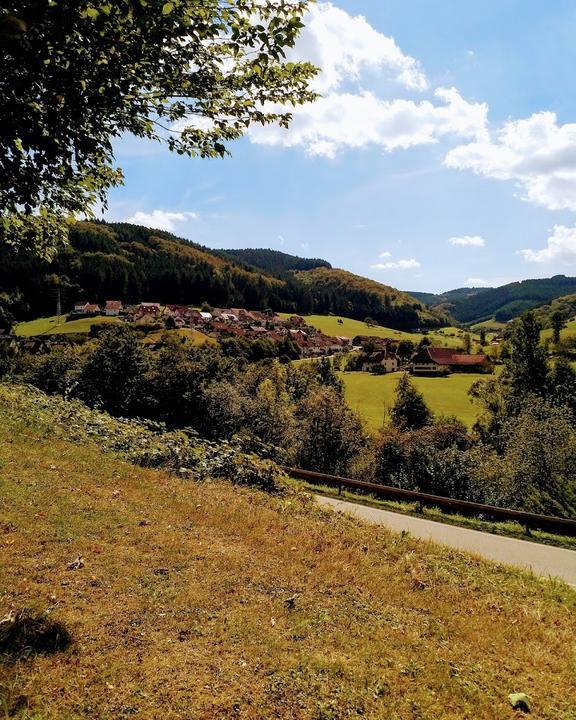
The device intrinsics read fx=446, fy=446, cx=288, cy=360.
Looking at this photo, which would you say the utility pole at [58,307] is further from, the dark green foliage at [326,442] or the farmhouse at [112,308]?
the dark green foliage at [326,442]

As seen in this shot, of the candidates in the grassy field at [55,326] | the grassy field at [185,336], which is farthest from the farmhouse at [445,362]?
the grassy field at [55,326]

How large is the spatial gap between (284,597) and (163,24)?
721cm

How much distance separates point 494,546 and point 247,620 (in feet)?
33.7

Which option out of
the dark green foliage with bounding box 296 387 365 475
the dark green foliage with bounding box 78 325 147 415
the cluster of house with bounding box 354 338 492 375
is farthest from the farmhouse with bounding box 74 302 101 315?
the dark green foliage with bounding box 296 387 365 475

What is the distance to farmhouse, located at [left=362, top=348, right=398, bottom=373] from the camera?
116688mm

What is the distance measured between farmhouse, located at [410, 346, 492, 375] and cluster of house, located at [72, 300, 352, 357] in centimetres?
3103

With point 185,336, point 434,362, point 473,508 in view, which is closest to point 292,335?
point 185,336

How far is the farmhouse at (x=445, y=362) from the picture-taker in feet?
371

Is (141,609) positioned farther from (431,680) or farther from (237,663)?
(431,680)

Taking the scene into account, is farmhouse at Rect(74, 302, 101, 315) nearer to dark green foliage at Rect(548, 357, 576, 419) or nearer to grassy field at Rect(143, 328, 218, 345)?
grassy field at Rect(143, 328, 218, 345)

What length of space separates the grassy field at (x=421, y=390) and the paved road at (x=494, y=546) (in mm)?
44296

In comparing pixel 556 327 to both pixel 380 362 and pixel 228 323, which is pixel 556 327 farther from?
pixel 228 323

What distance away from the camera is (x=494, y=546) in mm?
13344

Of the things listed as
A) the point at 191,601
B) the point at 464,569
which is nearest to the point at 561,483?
the point at 464,569
